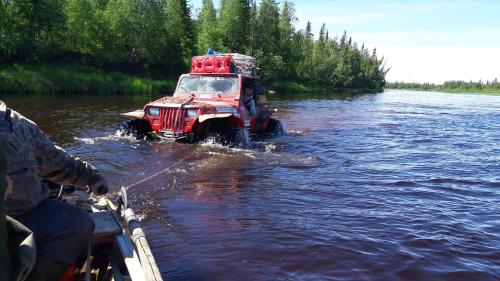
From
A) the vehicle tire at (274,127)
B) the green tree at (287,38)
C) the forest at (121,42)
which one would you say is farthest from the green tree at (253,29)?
the vehicle tire at (274,127)

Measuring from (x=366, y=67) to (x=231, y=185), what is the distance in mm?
105159

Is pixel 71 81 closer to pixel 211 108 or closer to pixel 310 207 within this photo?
pixel 211 108

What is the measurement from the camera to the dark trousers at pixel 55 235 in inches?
102

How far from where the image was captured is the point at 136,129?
12219 mm

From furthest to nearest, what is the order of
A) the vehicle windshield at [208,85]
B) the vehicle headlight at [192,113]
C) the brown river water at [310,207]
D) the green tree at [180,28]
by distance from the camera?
the green tree at [180,28] < the vehicle windshield at [208,85] < the vehicle headlight at [192,113] < the brown river water at [310,207]

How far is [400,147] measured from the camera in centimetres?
1309

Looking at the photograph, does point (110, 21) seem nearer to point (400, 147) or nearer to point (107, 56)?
point (107, 56)

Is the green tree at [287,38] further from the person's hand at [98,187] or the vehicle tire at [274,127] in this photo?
the person's hand at [98,187]

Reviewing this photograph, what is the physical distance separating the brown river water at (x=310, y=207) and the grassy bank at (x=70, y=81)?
17.0m

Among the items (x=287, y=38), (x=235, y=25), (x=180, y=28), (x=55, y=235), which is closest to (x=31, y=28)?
(x=180, y=28)

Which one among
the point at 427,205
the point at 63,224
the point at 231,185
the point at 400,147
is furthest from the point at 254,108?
the point at 63,224

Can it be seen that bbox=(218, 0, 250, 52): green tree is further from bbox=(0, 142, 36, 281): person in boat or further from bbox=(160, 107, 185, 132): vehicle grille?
bbox=(0, 142, 36, 281): person in boat

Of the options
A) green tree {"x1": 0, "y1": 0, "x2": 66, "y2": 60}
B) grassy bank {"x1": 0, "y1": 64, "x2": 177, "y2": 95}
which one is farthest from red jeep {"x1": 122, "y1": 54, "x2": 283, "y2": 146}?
green tree {"x1": 0, "y1": 0, "x2": 66, "y2": 60}

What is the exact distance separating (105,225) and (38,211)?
0.71 m
